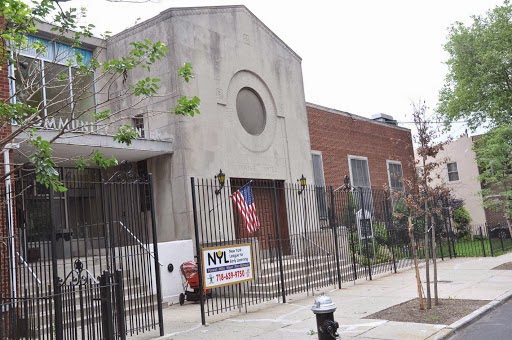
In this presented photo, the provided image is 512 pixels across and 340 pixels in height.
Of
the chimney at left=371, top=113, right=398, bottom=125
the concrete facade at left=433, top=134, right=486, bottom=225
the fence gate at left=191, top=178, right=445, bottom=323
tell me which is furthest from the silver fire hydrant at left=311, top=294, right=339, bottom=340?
the concrete facade at left=433, top=134, right=486, bottom=225

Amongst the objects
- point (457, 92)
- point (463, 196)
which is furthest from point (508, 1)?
point (463, 196)

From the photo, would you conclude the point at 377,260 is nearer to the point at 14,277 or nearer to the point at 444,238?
the point at 444,238

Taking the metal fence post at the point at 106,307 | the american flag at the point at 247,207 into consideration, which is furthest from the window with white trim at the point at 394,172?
the metal fence post at the point at 106,307

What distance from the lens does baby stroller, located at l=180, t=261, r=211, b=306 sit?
41.3 ft

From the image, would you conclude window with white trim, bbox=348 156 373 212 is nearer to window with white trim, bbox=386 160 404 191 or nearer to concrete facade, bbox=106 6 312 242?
window with white trim, bbox=386 160 404 191

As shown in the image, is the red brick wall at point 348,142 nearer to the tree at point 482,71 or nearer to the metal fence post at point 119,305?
the tree at point 482,71

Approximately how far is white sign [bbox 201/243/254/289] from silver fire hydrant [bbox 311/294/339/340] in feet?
11.4

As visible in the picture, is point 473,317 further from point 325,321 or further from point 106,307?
point 106,307

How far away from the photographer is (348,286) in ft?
46.0

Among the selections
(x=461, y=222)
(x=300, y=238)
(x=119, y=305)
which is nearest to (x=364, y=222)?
(x=300, y=238)

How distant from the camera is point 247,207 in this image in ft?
45.8

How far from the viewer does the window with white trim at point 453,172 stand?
35.1 metres

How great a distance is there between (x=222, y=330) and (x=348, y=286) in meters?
5.82

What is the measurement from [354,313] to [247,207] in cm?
482
